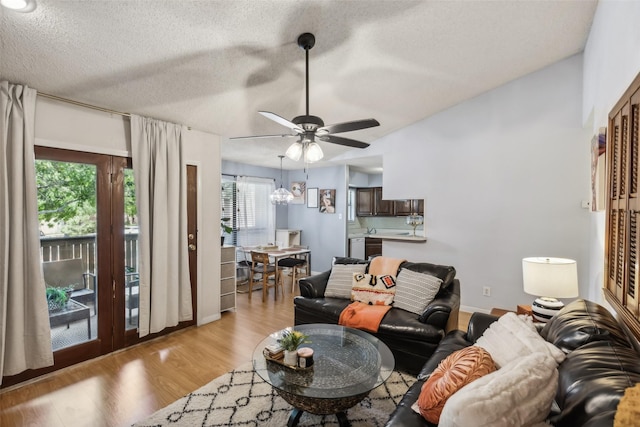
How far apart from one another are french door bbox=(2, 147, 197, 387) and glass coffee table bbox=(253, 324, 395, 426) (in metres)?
1.79

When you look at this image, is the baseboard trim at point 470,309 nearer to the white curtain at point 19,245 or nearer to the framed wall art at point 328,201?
the framed wall art at point 328,201

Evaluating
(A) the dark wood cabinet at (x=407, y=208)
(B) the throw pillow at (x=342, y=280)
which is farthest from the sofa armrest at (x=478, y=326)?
(A) the dark wood cabinet at (x=407, y=208)

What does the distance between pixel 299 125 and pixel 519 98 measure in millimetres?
3101

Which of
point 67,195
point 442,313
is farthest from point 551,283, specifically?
point 67,195

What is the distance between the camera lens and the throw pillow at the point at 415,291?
285 cm

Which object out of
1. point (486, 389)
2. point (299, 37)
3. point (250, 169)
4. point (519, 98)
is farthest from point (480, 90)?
point (250, 169)

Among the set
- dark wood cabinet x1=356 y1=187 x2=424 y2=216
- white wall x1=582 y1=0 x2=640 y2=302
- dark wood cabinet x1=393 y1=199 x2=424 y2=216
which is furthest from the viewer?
dark wood cabinet x1=356 y1=187 x2=424 y2=216

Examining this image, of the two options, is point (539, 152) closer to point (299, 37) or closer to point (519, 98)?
point (519, 98)

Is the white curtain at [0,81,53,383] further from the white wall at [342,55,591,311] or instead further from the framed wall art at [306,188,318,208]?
the framed wall art at [306,188,318,208]

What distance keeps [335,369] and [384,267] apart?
1579 mm

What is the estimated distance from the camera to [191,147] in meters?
3.65

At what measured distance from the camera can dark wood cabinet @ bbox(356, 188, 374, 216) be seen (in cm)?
702

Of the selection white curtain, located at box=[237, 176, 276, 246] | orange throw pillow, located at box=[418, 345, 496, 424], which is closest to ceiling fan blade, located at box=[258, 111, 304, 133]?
orange throw pillow, located at box=[418, 345, 496, 424]

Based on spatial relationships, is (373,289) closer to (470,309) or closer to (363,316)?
(363,316)
